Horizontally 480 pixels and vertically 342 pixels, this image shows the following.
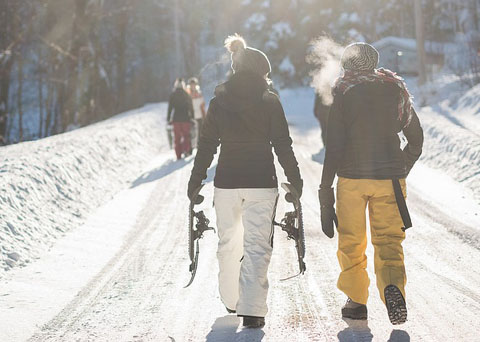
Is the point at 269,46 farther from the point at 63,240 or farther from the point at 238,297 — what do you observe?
the point at 238,297

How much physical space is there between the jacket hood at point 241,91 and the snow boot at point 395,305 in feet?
5.28

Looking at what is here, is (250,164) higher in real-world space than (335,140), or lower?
lower

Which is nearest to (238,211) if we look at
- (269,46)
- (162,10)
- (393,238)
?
(393,238)

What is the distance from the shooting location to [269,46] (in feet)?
169

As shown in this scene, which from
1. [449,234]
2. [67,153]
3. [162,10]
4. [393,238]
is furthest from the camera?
[162,10]

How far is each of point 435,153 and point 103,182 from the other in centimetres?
674

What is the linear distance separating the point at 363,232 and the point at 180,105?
1223 centimetres

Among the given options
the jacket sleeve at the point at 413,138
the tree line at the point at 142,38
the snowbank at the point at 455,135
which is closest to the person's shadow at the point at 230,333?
the jacket sleeve at the point at 413,138

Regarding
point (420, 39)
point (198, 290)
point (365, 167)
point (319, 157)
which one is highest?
point (420, 39)

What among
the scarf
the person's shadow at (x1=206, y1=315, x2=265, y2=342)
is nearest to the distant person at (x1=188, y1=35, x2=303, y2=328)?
the person's shadow at (x1=206, y1=315, x2=265, y2=342)

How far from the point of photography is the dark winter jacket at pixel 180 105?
669 inches

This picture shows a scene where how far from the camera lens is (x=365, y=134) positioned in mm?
5191

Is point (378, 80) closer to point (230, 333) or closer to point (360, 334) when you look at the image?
point (360, 334)

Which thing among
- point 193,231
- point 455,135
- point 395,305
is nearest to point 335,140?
point 395,305
